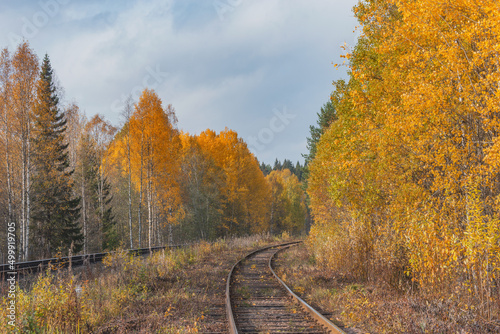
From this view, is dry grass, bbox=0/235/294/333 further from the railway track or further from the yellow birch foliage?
the yellow birch foliage

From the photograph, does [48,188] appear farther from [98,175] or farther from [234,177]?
[234,177]

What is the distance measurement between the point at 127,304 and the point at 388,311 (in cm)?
534

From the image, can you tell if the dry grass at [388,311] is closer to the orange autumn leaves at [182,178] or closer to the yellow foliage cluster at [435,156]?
the yellow foliage cluster at [435,156]

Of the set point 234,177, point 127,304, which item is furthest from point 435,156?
point 234,177

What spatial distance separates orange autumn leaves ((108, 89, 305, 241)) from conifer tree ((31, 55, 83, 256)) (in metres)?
4.43

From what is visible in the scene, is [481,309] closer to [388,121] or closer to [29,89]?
[388,121]

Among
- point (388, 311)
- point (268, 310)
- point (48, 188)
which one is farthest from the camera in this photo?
point (48, 188)

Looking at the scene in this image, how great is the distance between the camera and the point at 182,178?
31.1 m

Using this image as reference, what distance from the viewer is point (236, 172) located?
1384 inches

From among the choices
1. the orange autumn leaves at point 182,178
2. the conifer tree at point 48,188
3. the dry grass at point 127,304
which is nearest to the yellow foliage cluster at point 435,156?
the dry grass at point 127,304

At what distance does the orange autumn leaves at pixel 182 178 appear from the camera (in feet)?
74.6

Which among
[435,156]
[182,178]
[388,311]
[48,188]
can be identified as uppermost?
[182,178]

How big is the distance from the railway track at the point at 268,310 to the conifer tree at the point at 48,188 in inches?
513

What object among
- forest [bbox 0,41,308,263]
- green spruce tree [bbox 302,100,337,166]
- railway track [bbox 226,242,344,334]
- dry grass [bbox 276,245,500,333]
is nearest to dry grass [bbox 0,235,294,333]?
railway track [bbox 226,242,344,334]
